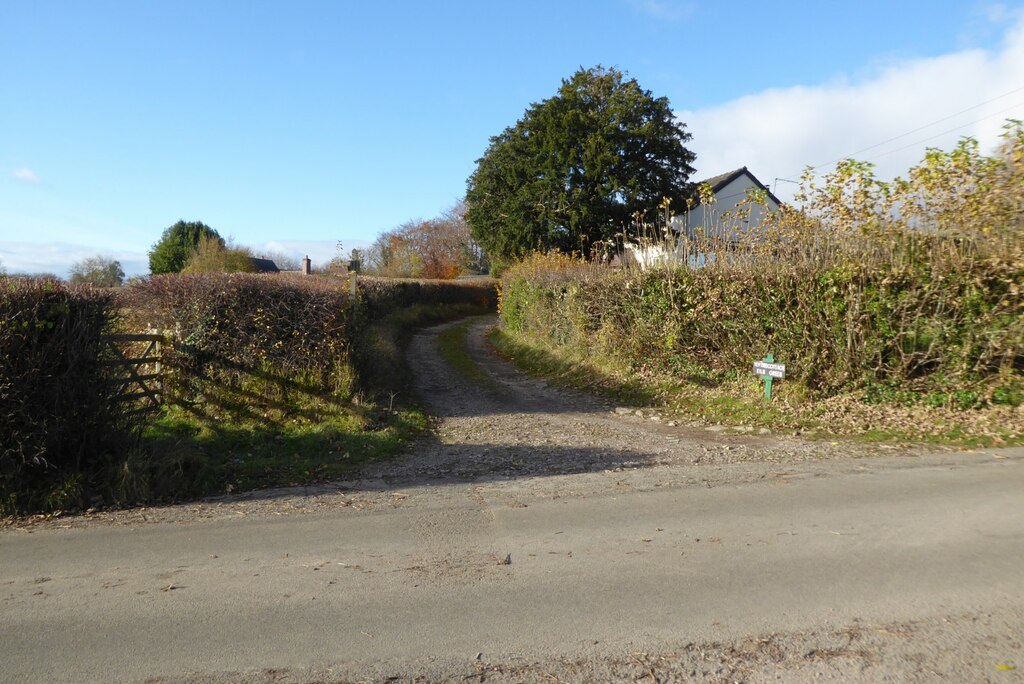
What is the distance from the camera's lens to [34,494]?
24.1 ft

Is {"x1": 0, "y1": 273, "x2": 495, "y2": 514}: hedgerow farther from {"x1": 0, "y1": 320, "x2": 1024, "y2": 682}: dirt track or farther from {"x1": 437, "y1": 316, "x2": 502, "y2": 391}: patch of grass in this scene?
{"x1": 437, "y1": 316, "x2": 502, "y2": 391}: patch of grass

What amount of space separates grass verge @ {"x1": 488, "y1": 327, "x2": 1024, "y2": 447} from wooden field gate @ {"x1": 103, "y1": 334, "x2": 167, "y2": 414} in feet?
28.1

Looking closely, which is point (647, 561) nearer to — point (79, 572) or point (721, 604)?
point (721, 604)

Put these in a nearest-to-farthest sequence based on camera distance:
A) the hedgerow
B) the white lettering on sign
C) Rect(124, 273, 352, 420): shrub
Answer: the hedgerow < Rect(124, 273, 352, 420): shrub < the white lettering on sign

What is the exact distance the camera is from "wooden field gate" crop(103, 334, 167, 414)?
8.86 meters

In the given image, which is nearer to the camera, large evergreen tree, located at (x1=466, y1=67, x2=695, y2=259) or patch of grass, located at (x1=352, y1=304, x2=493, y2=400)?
patch of grass, located at (x1=352, y1=304, x2=493, y2=400)

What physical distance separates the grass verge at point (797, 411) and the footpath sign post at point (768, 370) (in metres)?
Answer: 0.24

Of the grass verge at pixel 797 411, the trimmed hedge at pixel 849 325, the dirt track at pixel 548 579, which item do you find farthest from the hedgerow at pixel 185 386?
the trimmed hedge at pixel 849 325

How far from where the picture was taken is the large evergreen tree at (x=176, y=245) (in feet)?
194

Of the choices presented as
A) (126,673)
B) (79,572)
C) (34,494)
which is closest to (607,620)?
(126,673)

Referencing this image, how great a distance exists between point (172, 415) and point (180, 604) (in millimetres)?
7189

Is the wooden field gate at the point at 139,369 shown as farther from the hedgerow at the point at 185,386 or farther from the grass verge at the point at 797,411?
the grass verge at the point at 797,411

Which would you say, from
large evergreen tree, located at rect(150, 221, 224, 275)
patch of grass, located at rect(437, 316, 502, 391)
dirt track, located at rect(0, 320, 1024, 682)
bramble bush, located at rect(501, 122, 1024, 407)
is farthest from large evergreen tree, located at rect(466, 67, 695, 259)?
large evergreen tree, located at rect(150, 221, 224, 275)

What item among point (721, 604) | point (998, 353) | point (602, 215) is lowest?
point (721, 604)
